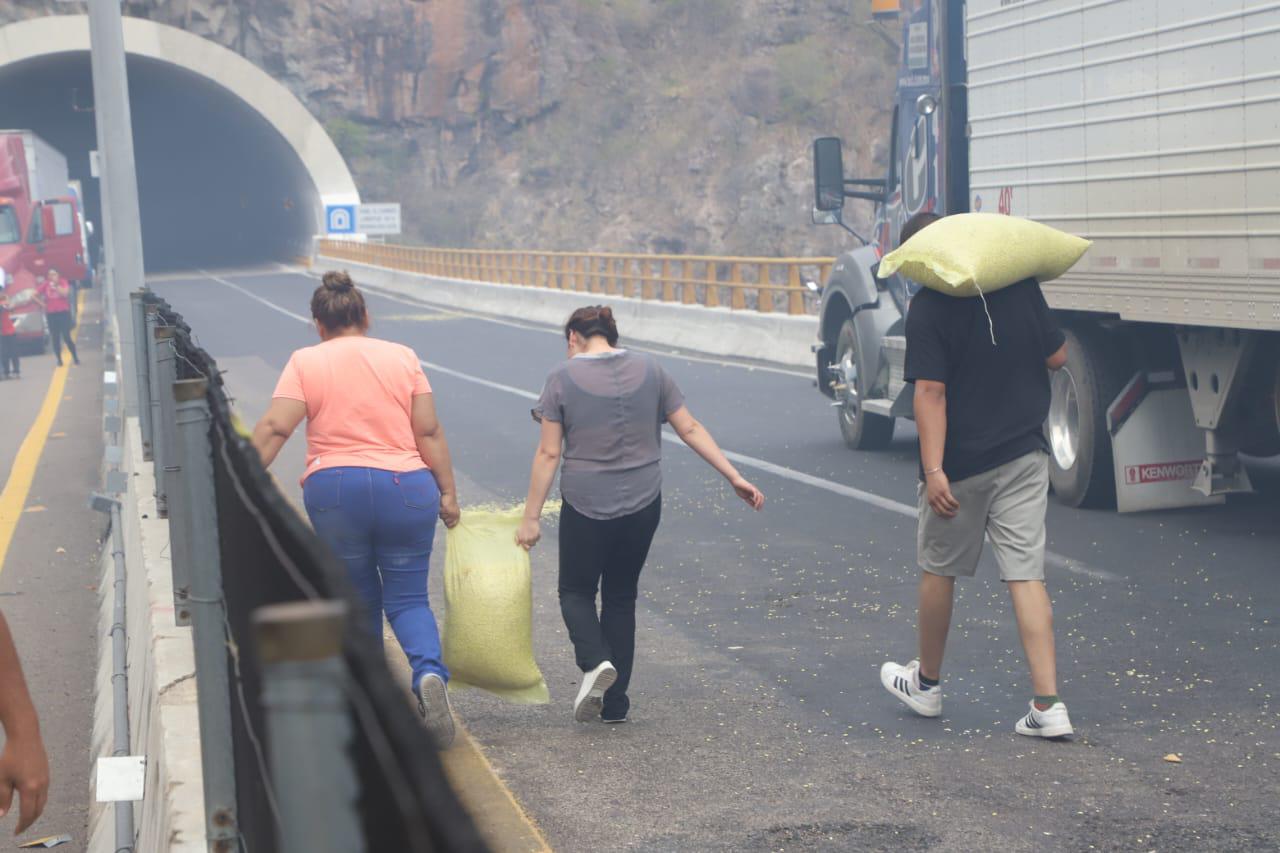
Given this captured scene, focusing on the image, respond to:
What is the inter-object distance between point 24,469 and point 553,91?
67.2 metres

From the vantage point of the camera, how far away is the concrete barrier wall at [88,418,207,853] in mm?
4145

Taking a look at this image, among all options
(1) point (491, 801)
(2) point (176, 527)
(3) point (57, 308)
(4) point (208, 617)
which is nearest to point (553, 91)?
(3) point (57, 308)

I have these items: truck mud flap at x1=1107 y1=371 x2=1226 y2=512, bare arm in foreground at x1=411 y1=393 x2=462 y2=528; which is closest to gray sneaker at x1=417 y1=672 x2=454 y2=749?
bare arm in foreground at x1=411 y1=393 x2=462 y2=528

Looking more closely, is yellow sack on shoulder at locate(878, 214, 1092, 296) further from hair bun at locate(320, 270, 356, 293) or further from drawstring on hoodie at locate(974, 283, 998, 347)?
hair bun at locate(320, 270, 356, 293)

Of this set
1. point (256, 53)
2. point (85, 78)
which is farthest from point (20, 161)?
point (256, 53)

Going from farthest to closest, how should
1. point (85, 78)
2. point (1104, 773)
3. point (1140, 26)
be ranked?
point (85, 78) < point (1140, 26) < point (1104, 773)

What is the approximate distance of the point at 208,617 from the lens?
3.82 meters

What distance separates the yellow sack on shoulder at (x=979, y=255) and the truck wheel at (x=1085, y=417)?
13.6 feet

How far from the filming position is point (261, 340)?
33312 mm

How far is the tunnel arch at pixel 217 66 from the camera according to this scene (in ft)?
206

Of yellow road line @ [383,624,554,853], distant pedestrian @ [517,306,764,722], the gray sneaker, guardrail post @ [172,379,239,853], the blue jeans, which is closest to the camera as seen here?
guardrail post @ [172,379,239,853]

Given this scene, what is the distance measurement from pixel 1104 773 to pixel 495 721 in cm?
237

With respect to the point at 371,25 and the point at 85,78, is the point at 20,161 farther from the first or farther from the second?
the point at 371,25

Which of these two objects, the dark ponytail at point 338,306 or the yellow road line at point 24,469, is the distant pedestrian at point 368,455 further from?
the yellow road line at point 24,469
